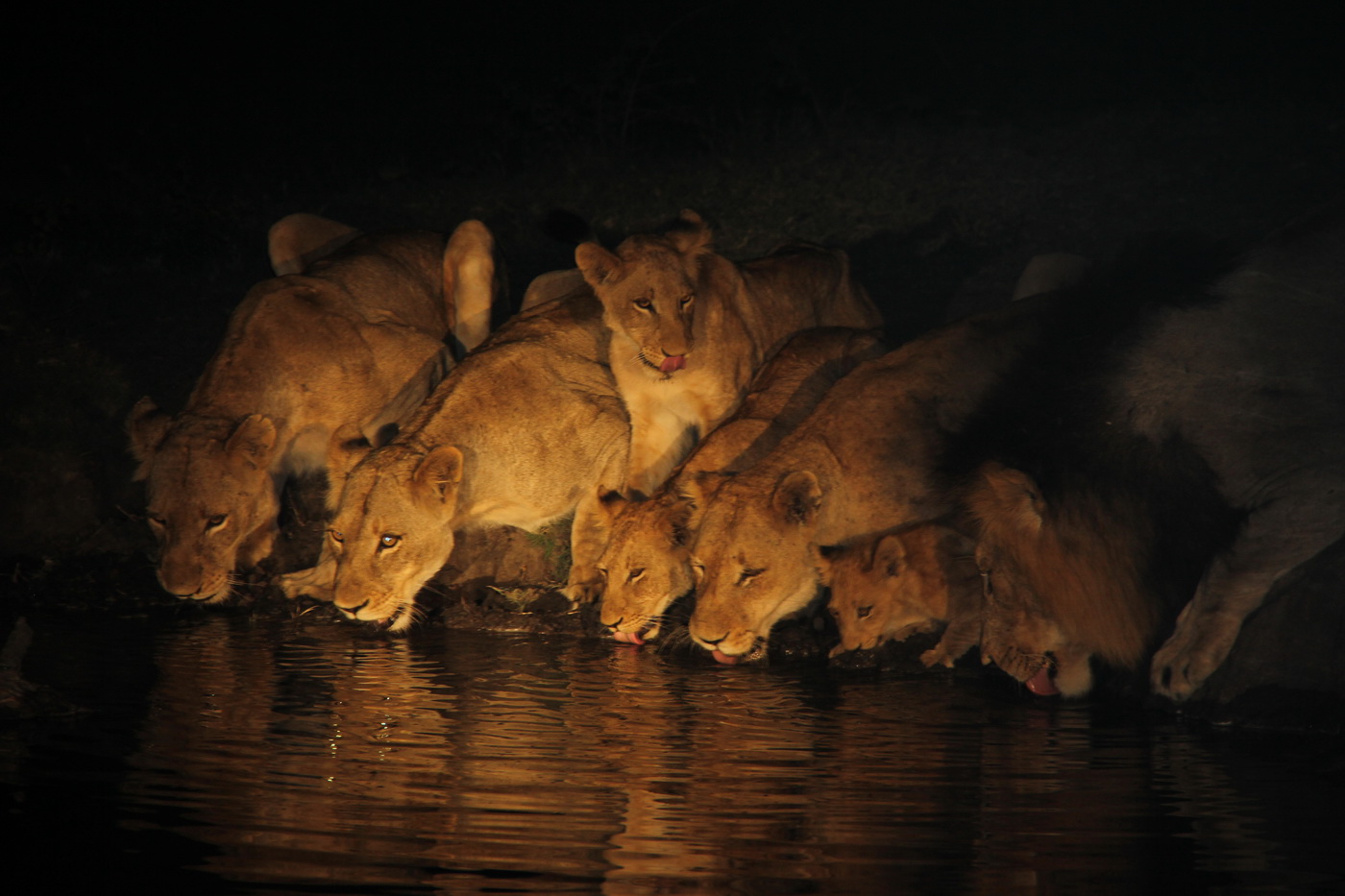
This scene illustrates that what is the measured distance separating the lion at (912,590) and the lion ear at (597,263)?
2.25 m

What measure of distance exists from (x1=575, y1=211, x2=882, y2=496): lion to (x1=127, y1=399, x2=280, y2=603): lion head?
6.19 ft

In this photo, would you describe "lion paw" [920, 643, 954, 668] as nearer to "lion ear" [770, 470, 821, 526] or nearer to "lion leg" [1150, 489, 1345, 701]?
"lion ear" [770, 470, 821, 526]

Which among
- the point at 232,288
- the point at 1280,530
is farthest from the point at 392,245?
the point at 1280,530

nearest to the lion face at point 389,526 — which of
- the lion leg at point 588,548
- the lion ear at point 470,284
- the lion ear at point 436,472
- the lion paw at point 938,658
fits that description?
the lion ear at point 436,472

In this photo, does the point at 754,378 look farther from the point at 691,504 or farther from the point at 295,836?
the point at 295,836

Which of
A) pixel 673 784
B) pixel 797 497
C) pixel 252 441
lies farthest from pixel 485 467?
pixel 673 784

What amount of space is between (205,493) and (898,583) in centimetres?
348

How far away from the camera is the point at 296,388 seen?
29.1ft

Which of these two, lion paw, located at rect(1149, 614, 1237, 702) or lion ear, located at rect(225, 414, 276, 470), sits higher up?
lion ear, located at rect(225, 414, 276, 470)

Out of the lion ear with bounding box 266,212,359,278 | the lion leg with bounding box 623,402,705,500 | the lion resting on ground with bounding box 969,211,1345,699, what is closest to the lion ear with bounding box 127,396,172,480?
the lion leg with bounding box 623,402,705,500

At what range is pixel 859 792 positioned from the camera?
4.93m

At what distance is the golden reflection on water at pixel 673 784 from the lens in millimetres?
4129

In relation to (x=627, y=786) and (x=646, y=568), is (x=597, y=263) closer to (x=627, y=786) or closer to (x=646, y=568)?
(x=646, y=568)

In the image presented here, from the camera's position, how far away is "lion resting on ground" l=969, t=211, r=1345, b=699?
5.95m
